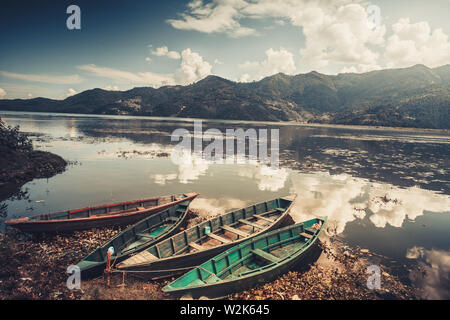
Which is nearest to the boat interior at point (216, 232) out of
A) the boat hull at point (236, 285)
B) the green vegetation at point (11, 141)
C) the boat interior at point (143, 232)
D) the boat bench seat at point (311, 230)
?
the boat interior at point (143, 232)

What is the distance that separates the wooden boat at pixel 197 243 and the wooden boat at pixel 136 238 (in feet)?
3.78

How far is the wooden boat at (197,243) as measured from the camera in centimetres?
1280

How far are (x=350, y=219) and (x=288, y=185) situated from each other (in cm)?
1081

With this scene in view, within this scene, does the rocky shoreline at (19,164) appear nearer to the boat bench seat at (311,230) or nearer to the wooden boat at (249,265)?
the wooden boat at (249,265)

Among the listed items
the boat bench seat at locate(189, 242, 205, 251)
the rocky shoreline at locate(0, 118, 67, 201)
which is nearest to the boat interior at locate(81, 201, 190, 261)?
the boat bench seat at locate(189, 242, 205, 251)

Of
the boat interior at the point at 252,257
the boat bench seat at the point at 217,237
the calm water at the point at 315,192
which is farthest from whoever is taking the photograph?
the calm water at the point at 315,192

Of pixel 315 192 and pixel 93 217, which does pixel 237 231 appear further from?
pixel 315 192

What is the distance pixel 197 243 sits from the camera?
16.3 metres

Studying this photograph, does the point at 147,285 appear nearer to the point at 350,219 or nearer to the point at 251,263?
the point at 251,263

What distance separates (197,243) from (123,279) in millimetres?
5266

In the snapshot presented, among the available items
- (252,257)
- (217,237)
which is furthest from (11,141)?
(252,257)

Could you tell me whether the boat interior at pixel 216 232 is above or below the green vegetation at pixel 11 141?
below
